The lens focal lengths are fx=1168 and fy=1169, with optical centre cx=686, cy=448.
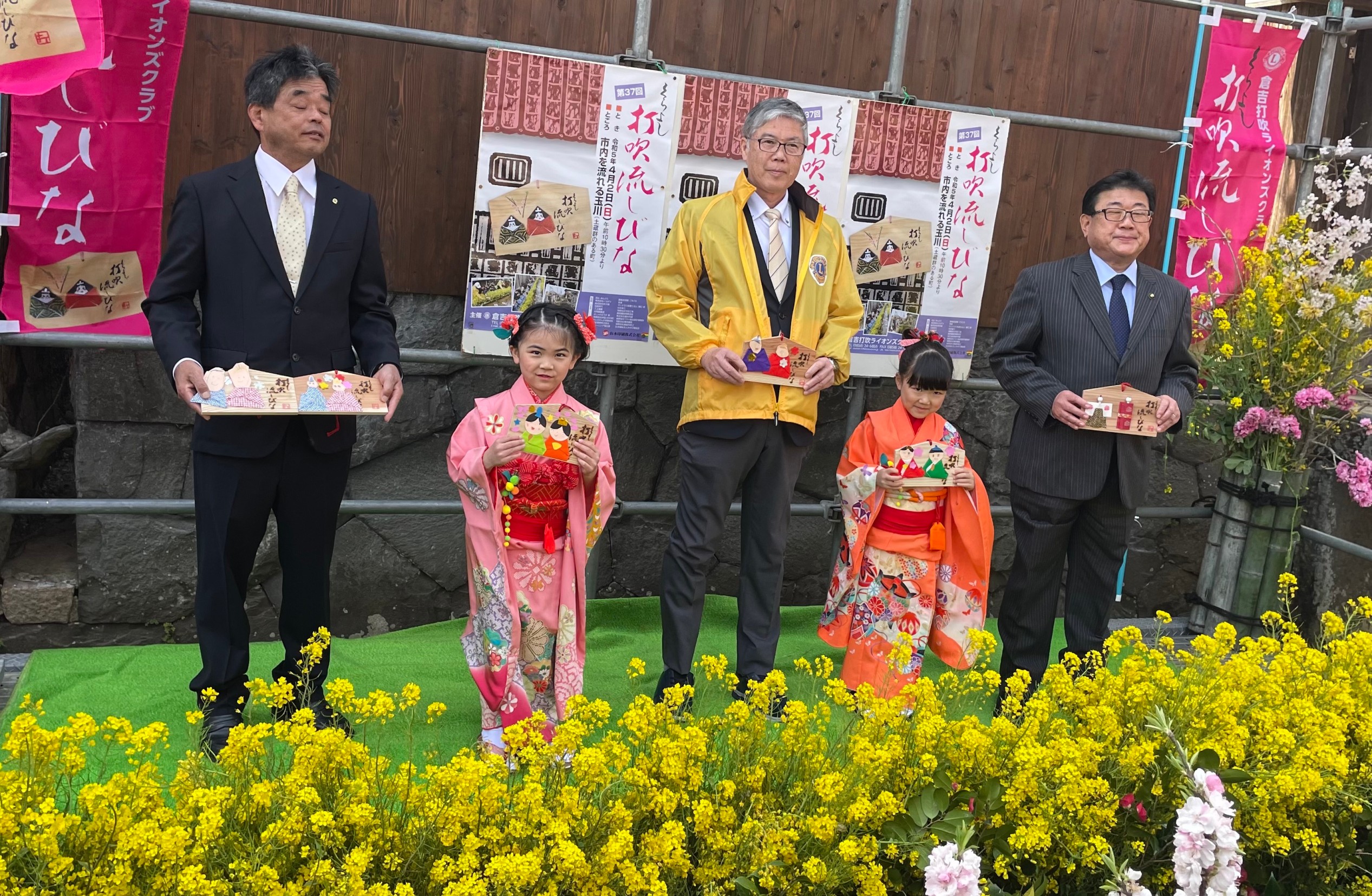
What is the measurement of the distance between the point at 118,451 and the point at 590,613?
70.2 inches

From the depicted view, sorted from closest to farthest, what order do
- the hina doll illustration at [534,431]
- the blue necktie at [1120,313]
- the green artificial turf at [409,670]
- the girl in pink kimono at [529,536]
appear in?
1. the hina doll illustration at [534,431]
2. the girl in pink kimono at [529,536]
3. the green artificial turf at [409,670]
4. the blue necktie at [1120,313]

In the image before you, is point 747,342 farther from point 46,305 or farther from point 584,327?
point 46,305

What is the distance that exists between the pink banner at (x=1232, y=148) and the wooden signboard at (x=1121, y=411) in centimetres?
143

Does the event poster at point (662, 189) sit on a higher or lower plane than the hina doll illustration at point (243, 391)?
higher

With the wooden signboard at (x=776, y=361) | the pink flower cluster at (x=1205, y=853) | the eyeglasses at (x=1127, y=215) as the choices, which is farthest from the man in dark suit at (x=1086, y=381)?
Answer: the pink flower cluster at (x=1205, y=853)

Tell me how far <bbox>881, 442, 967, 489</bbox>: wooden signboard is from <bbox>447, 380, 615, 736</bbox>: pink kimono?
1031 millimetres

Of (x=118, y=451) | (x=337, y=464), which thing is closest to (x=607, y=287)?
(x=337, y=464)

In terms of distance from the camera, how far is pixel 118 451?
13.3 feet

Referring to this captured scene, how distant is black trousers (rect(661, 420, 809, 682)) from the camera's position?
12.0 ft

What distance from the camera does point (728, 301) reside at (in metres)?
3.62

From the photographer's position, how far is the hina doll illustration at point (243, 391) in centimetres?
292

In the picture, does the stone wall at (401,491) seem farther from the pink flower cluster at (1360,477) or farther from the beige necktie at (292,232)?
the pink flower cluster at (1360,477)

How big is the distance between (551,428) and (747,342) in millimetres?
757

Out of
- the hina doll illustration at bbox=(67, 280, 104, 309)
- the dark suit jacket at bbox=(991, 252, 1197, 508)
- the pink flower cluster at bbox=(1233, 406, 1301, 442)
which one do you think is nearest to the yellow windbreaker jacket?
the dark suit jacket at bbox=(991, 252, 1197, 508)
